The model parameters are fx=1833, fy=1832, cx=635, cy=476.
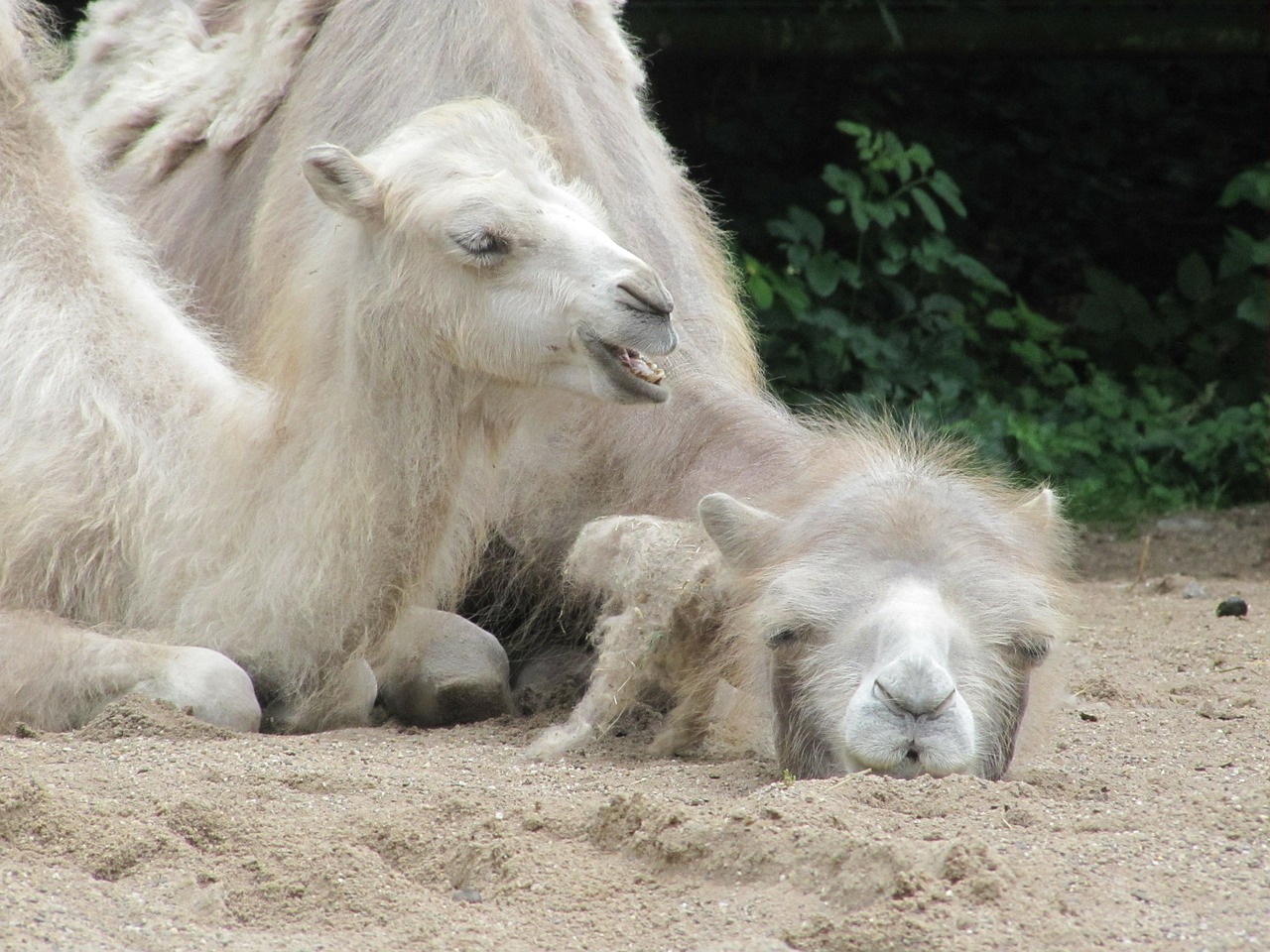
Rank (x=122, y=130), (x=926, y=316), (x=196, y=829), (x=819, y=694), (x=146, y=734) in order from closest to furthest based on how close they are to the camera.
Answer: (x=196, y=829) < (x=819, y=694) < (x=146, y=734) < (x=122, y=130) < (x=926, y=316)

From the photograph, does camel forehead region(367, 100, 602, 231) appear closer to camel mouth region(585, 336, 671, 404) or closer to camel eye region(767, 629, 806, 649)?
camel mouth region(585, 336, 671, 404)

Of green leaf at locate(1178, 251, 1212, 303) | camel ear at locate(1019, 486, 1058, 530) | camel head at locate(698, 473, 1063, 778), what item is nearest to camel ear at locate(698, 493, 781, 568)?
camel head at locate(698, 473, 1063, 778)

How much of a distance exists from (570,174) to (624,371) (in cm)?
96

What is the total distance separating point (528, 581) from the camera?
14.8ft

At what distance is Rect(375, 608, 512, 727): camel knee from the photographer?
4066mm

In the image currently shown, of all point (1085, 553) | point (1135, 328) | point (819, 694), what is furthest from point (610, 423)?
point (1135, 328)

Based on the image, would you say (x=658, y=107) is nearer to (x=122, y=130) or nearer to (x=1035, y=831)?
(x=122, y=130)

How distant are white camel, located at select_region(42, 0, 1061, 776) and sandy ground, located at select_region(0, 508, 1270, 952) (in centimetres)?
48

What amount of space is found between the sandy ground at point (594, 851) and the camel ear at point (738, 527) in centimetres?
42

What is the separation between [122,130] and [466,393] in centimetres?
249

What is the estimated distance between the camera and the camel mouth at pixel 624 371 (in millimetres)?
3648

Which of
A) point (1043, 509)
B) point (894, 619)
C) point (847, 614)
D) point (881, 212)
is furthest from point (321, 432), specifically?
point (881, 212)

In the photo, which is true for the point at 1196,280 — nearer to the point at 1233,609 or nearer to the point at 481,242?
the point at 1233,609

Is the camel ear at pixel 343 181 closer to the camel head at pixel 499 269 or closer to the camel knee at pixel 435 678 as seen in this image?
the camel head at pixel 499 269
